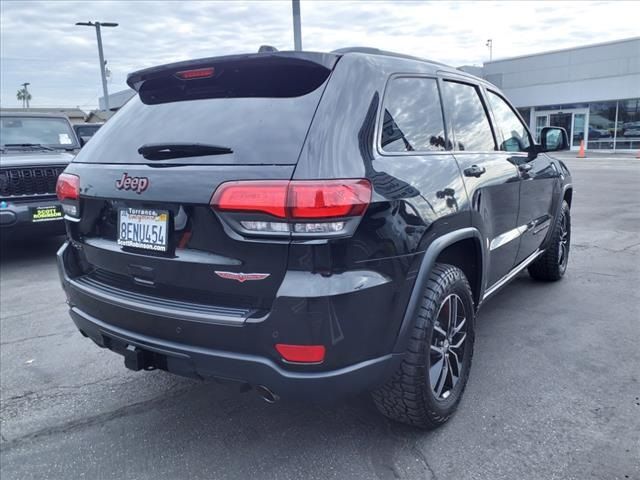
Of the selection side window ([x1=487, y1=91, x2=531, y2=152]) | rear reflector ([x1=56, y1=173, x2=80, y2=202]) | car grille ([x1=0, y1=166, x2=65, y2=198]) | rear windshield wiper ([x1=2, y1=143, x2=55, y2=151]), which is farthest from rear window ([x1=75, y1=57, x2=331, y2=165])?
rear windshield wiper ([x1=2, y1=143, x2=55, y2=151])

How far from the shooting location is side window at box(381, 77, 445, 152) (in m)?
2.51

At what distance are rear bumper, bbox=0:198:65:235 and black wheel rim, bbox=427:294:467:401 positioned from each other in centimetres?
535

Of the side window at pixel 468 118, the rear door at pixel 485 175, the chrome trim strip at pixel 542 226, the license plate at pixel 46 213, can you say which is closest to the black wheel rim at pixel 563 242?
the chrome trim strip at pixel 542 226

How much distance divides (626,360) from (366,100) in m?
2.56

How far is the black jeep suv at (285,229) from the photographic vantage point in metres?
2.07

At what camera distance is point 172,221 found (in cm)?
228

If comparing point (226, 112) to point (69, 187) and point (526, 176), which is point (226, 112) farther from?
point (526, 176)

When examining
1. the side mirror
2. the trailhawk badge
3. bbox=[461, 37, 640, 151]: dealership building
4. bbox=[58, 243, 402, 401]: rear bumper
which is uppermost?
bbox=[461, 37, 640, 151]: dealership building

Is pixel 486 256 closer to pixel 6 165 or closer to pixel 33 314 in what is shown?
pixel 33 314

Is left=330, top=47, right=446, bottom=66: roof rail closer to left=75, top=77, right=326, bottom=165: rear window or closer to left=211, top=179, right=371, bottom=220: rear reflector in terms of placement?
left=75, top=77, right=326, bottom=165: rear window

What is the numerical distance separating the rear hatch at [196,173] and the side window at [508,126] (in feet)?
6.37

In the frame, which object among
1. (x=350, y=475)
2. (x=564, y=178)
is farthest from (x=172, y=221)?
(x=564, y=178)

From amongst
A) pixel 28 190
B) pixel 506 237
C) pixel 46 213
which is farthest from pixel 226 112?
pixel 28 190

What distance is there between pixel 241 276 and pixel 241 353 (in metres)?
0.32
